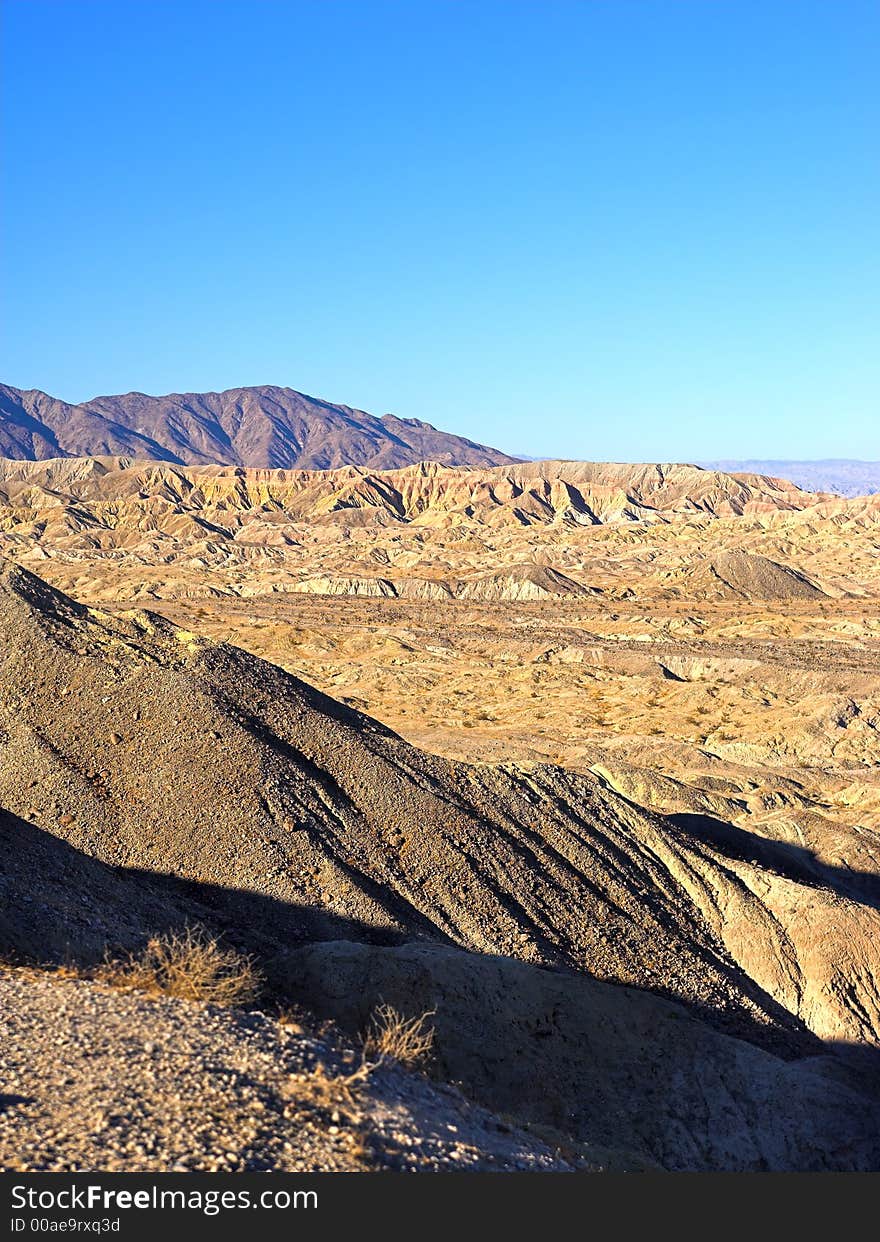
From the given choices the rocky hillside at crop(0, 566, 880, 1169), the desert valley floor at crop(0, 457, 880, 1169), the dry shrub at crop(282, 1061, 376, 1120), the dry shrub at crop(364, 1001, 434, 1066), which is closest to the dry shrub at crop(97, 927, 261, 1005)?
the desert valley floor at crop(0, 457, 880, 1169)

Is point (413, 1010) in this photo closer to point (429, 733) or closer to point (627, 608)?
point (429, 733)

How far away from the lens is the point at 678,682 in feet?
175

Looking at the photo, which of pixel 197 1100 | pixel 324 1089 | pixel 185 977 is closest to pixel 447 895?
pixel 185 977

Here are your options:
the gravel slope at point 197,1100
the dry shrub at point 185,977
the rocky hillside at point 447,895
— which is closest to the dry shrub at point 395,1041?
the gravel slope at point 197,1100

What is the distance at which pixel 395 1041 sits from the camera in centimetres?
1134

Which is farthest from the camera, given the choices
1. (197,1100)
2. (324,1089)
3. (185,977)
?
(185,977)

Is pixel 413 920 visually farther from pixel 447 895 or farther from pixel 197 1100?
pixel 197 1100

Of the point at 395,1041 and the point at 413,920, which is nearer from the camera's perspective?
the point at 395,1041

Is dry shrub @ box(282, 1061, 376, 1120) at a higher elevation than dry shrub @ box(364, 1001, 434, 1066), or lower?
higher

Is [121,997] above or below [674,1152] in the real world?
above

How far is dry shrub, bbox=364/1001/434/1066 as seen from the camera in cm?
1059

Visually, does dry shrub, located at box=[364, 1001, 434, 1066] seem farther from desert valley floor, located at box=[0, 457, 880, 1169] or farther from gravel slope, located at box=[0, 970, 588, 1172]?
gravel slope, located at box=[0, 970, 588, 1172]

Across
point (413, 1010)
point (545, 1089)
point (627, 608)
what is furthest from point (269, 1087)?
point (627, 608)

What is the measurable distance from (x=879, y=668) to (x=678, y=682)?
10.9 metres
